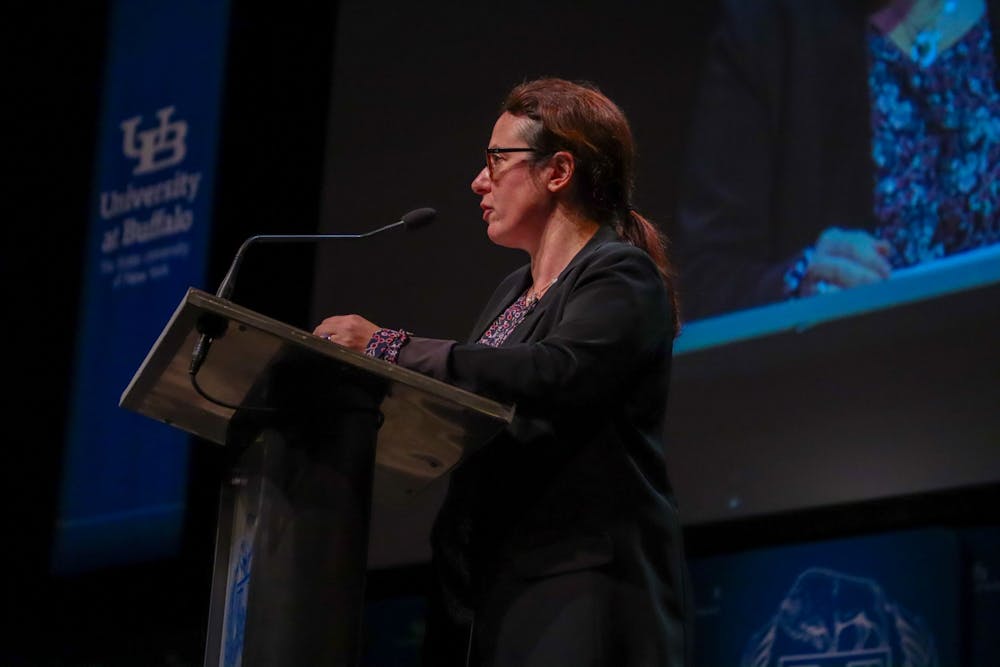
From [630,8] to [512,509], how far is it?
2.60 metres

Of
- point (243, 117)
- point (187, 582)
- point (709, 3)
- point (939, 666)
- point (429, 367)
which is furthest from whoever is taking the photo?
point (243, 117)

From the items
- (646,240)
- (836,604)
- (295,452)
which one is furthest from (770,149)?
(295,452)

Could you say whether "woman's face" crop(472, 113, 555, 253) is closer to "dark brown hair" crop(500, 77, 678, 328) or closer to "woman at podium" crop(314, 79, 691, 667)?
"dark brown hair" crop(500, 77, 678, 328)

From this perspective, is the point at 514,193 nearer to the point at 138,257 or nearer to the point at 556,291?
the point at 556,291

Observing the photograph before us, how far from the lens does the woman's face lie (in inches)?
68.8

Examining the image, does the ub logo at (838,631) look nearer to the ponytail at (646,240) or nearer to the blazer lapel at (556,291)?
the ponytail at (646,240)

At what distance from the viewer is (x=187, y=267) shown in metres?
4.64

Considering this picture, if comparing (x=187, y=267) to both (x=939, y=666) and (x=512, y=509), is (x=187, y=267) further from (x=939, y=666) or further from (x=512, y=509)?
(x=512, y=509)

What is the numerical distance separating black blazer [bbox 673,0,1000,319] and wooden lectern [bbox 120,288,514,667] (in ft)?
6.69

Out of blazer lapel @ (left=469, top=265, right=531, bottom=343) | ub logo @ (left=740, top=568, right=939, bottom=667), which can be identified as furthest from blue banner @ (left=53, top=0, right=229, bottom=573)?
blazer lapel @ (left=469, top=265, right=531, bottom=343)

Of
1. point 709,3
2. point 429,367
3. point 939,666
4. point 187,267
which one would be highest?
point 709,3

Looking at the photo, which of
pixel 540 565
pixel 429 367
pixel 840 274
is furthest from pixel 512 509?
pixel 840 274

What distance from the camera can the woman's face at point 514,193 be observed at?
175 cm

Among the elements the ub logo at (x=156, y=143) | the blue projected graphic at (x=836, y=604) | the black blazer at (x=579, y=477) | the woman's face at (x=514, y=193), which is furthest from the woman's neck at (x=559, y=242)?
the ub logo at (x=156, y=143)
